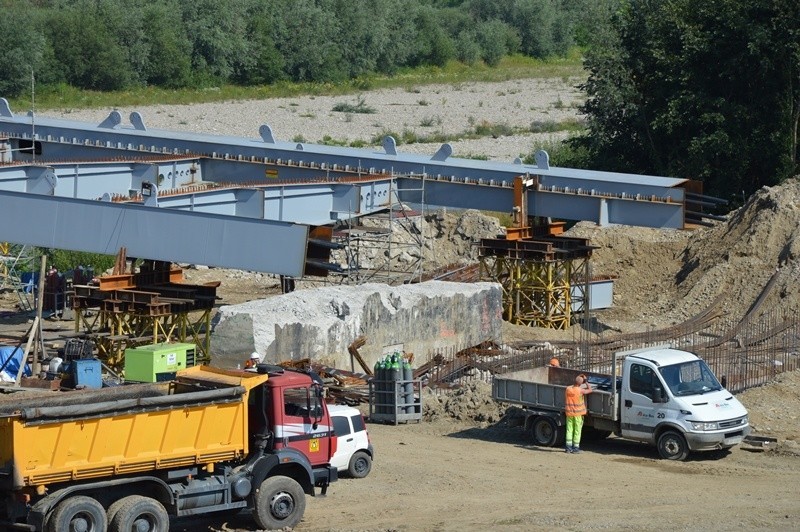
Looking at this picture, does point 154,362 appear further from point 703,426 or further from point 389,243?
point 389,243

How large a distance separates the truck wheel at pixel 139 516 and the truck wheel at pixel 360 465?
3796 millimetres

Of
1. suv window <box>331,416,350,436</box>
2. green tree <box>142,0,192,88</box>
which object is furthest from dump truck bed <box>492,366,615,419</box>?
green tree <box>142,0,192,88</box>

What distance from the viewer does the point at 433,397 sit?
81.1ft

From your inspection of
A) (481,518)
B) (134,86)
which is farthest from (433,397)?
(134,86)

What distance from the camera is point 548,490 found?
18.7 m

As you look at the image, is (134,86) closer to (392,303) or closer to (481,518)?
(392,303)

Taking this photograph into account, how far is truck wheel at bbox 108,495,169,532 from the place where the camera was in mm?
15375

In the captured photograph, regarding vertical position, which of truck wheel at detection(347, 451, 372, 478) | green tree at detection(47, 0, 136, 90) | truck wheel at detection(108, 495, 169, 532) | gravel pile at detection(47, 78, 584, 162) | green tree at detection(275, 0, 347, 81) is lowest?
truck wheel at detection(108, 495, 169, 532)

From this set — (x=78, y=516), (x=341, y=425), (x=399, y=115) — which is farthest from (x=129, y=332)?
(x=399, y=115)

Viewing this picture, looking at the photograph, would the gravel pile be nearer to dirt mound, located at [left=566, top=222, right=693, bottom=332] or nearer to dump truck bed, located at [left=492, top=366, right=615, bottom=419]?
dirt mound, located at [left=566, top=222, right=693, bottom=332]

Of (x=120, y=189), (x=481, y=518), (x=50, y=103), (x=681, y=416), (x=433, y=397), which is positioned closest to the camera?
(x=481, y=518)

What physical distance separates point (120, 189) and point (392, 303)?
9.01m

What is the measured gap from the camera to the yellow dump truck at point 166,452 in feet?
49.3

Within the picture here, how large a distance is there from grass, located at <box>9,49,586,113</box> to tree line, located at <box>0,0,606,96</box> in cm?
81
